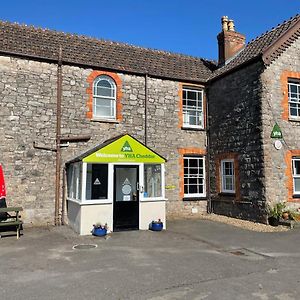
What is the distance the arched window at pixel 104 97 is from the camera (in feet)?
47.2

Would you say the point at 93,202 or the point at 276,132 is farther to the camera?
the point at 276,132

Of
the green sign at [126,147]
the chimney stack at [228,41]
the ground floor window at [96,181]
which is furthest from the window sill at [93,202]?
the chimney stack at [228,41]

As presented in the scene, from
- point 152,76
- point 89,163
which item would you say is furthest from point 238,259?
point 152,76

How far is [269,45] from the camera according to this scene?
45.3 ft

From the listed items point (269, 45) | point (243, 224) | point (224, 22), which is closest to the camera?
point (243, 224)

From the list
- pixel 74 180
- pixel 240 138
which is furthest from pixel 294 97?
pixel 74 180

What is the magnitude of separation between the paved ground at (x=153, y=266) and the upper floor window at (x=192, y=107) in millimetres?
6413

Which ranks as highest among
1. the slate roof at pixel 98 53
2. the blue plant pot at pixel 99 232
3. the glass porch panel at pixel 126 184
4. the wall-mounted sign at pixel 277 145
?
the slate roof at pixel 98 53

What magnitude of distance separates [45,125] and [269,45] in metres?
9.73

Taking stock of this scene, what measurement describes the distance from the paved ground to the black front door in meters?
0.61

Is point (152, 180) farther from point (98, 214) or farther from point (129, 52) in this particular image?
point (129, 52)

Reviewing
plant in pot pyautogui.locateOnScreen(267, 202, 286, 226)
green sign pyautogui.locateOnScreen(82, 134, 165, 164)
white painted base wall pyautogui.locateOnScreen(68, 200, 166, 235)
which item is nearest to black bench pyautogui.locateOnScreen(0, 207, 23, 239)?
white painted base wall pyautogui.locateOnScreen(68, 200, 166, 235)

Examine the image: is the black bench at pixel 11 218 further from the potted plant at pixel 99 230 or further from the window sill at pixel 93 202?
the potted plant at pixel 99 230

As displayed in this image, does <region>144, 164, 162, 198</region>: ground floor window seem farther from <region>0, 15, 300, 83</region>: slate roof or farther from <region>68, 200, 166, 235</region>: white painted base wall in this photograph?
<region>0, 15, 300, 83</region>: slate roof
